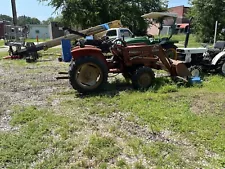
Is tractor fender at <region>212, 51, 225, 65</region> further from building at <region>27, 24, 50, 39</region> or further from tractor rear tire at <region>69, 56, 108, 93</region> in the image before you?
building at <region>27, 24, 50, 39</region>

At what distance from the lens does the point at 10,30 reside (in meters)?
14.9

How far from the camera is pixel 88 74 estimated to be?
→ 18.3 ft

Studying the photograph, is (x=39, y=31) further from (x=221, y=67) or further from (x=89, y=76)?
(x=89, y=76)

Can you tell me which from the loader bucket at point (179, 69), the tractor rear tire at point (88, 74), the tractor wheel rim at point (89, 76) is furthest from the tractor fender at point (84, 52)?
the loader bucket at point (179, 69)

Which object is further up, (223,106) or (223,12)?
(223,12)

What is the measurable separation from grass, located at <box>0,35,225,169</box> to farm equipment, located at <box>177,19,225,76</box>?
184 centimetres

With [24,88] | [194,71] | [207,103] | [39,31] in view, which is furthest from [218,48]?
[39,31]

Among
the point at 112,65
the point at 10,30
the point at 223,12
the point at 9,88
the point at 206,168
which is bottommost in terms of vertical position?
the point at 206,168

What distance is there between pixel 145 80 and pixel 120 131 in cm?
245

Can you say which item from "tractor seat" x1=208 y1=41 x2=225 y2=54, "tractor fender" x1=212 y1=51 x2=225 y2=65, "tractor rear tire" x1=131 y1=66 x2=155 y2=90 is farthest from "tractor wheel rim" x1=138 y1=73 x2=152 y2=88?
"tractor seat" x1=208 y1=41 x2=225 y2=54

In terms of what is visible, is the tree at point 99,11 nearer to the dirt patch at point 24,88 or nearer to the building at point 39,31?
the dirt patch at point 24,88

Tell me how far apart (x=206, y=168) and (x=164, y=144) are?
2.07 feet

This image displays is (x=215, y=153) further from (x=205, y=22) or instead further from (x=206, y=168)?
(x=205, y=22)

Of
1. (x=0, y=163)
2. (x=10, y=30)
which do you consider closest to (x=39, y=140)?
(x=0, y=163)
